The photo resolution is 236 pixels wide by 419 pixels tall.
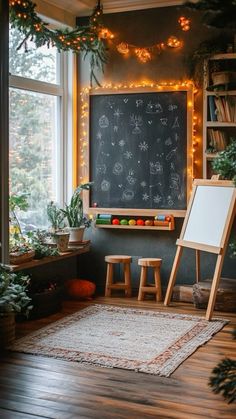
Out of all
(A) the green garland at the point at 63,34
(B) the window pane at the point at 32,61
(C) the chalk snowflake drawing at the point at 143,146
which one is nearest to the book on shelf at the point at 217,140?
(C) the chalk snowflake drawing at the point at 143,146

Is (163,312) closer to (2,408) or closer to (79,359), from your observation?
(79,359)

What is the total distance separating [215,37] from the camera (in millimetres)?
5520

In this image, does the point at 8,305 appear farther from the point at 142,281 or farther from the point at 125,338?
the point at 142,281

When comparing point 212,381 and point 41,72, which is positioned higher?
point 41,72

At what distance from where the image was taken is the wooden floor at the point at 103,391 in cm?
299

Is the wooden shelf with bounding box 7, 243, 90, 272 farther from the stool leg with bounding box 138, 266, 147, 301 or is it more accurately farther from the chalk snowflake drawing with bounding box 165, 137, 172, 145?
the chalk snowflake drawing with bounding box 165, 137, 172, 145

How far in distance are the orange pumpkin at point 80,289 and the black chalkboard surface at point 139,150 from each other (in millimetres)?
848

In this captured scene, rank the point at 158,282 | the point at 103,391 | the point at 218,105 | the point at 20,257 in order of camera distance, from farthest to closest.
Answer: the point at 158,282 < the point at 218,105 < the point at 20,257 < the point at 103,391

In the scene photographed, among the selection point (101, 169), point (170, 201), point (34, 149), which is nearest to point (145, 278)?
point (170, 201)

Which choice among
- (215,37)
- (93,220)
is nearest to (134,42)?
(215,37)

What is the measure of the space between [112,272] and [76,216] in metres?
0.68

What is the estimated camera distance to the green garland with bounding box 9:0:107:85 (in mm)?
4871

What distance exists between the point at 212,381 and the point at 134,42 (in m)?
4.79

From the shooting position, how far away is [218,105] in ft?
17.6
